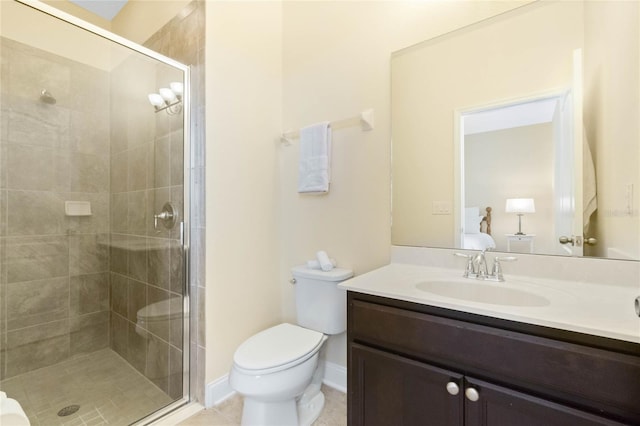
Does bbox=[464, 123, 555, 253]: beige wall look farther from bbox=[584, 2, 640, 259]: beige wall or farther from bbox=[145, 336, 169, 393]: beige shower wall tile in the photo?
bbox=[145, 336, 169, 393]: beige shower wall tile

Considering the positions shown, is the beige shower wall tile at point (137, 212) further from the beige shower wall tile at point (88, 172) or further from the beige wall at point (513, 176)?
the beige wall at point (513, 176)

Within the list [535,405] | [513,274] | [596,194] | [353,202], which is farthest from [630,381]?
[353,202]

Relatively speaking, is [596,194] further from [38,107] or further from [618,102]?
[38,107]

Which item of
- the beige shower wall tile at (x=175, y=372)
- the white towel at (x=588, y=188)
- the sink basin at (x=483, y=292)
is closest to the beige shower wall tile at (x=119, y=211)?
the beige shower wall tile at (x=175, y=372)

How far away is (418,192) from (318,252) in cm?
66

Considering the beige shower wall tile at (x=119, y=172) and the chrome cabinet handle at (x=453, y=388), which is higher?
the beige shower wall tile at (x=119, y=172)

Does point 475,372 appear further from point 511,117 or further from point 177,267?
point 177,267

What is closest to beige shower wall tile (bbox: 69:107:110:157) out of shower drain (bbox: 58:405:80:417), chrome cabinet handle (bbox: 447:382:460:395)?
shower drain (bbox: 58:405:80:417)

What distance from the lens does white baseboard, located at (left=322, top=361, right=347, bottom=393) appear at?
1.72 metres

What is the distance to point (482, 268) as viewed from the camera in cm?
125

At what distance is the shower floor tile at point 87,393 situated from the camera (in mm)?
1500

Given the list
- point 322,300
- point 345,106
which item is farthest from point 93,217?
point 345,106

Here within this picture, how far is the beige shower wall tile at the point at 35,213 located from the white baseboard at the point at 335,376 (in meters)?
2.02

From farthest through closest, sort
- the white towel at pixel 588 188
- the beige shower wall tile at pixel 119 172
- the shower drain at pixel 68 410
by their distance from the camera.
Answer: the beige shower wall tile at pixel 119 172 < the shower drain at pixel 68 410 < the white towel at pixel 588 188
